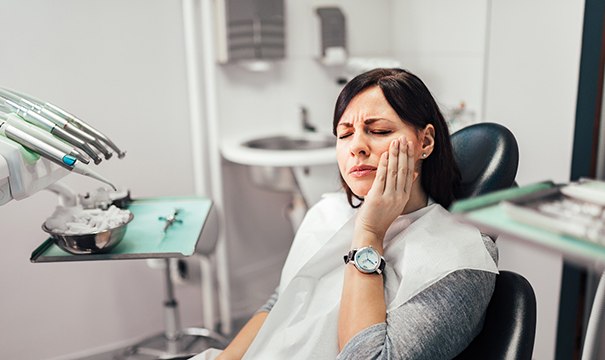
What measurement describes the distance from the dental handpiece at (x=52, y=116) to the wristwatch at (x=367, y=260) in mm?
604

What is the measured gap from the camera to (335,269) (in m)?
1.30

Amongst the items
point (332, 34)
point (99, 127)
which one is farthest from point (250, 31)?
point (99, 127)

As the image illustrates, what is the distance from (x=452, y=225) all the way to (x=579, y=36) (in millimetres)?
968

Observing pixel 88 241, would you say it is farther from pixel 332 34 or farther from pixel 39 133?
pixel 332 34

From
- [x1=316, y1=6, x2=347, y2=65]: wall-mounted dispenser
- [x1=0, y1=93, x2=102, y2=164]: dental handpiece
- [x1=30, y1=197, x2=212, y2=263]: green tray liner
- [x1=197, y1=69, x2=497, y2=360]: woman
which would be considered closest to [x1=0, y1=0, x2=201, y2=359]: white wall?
[x1=316, y1=6, x2=347, y2=65]: wall-mounted dispenser

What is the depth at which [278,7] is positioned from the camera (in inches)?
93.5

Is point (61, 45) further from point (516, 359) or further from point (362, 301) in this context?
point (516, 359)

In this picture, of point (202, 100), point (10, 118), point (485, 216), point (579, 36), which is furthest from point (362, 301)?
point (202, 100)

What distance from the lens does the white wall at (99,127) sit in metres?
2.07

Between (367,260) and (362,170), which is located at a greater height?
(362,170)

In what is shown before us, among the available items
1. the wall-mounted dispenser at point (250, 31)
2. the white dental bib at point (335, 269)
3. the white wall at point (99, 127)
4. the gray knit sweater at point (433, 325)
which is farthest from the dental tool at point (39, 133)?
the wall-mounted dispenser at point (250, 31)

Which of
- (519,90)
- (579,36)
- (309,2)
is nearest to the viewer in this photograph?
(579,36)

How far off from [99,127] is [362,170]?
1365 millimetres

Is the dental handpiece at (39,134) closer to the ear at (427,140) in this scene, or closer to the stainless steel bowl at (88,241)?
the stainless steel bowl at (88,241)
